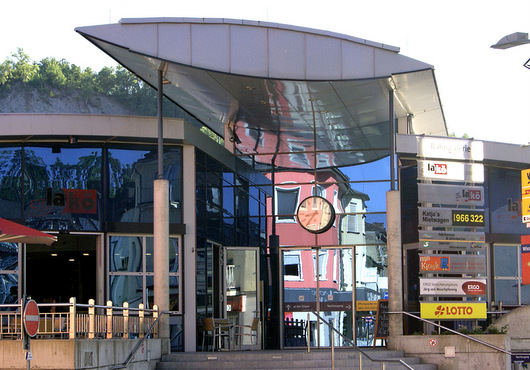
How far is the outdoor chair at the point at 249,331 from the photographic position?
19.9 m

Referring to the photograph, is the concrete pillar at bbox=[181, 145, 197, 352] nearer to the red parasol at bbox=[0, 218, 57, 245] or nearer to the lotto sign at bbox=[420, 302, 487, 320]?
the lotto sign at bbox=[420, 302, 487, 320]

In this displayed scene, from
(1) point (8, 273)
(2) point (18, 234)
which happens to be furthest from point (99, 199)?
(2) point (18, 234)

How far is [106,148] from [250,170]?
5.09m

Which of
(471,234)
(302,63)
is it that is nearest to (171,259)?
(302,63)

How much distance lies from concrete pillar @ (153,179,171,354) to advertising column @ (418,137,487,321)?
19.3ft

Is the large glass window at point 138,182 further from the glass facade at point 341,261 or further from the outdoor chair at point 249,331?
the glass facade at point 341,261

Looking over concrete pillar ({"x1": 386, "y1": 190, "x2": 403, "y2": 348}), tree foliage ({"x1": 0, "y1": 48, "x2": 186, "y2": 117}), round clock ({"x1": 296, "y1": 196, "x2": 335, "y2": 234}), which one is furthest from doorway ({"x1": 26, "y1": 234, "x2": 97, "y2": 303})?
tree foliage ({"x1": 0, "y1": 48, "x2": 186, "y2": 117})

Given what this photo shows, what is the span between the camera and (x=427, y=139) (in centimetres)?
1900

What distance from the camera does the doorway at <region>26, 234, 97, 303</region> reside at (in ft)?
82.5

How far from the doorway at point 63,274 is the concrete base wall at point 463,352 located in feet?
39.0

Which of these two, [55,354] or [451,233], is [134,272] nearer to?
[55,354]

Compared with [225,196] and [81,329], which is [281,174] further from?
[81,329]

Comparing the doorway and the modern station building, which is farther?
the doorway

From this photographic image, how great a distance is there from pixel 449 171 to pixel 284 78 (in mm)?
5212
